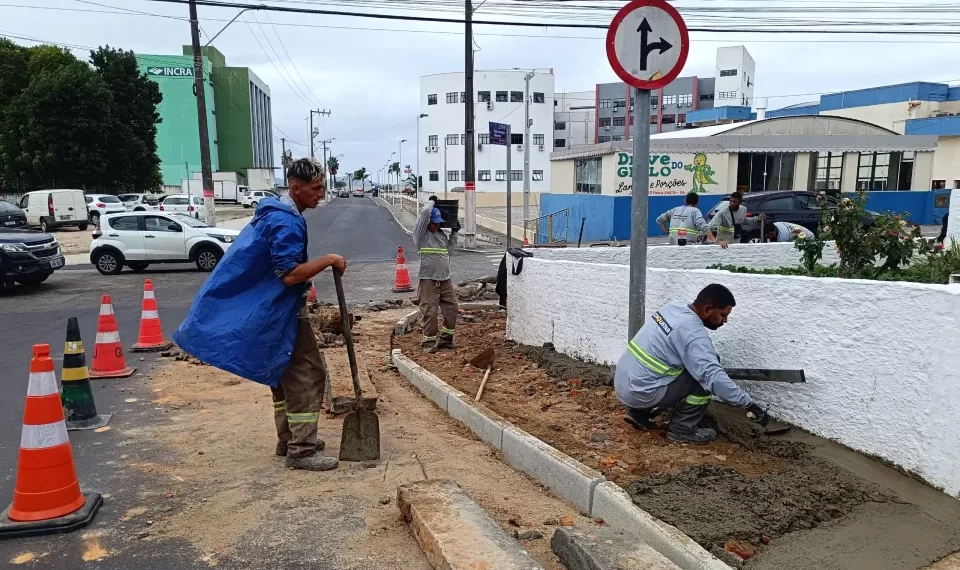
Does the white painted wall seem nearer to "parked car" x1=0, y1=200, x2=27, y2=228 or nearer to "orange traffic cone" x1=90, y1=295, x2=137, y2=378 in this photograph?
"orange traffic cone" x1=90, y1=295, x2=137, y2=378

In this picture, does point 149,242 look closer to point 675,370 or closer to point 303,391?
point 303,391

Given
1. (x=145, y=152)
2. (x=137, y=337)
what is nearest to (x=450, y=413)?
(x=137, y=337)

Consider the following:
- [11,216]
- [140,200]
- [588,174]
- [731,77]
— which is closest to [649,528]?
[588,174]

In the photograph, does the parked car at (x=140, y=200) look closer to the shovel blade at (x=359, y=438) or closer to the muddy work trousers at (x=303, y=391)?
the muddy work trousers at (x=303, y=391)

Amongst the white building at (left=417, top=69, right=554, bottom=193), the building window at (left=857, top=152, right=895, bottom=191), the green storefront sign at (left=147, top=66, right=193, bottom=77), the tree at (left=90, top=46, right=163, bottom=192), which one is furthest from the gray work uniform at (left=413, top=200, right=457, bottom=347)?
the green storefront sign at (left=147, top=66, right=193, bottom=77)

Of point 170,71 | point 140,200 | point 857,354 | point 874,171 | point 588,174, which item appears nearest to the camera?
point 857,354

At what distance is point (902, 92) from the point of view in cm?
4294

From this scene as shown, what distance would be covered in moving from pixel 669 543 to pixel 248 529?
205 centimetres

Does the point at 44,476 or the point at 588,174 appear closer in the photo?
the point at 44,476

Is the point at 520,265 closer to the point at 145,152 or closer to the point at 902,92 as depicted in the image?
the point at 145,152

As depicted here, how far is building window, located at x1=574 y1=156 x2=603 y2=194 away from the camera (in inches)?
960

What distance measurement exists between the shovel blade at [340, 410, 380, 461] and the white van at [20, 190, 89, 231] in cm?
3099

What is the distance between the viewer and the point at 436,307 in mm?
7664

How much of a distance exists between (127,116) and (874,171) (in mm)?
38350
